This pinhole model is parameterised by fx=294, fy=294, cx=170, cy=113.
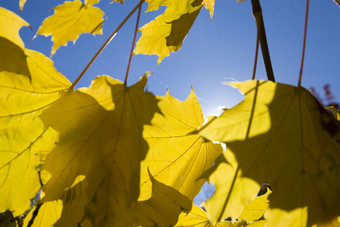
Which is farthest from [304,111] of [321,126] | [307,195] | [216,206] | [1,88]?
[1,88]

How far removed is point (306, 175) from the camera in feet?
1.81

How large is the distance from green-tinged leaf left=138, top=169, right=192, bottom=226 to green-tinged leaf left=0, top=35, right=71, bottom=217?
235 mm

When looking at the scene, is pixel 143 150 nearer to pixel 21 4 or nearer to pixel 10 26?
pixel 10 26

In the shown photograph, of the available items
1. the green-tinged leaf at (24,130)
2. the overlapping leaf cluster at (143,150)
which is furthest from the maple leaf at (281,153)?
the green-tinged leaf at (24,130)

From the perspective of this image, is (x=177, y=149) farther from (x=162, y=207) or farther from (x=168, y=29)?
(x=168, y=29)

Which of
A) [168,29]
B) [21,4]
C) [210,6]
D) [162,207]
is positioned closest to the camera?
[162,207]

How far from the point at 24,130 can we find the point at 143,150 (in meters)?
0.28

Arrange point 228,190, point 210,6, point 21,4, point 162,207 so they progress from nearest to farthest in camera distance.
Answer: point 228,190
point 162,207
point 21,4
point 210,6

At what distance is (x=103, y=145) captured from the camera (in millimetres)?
582

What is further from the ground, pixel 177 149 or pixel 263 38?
pixel 263 38

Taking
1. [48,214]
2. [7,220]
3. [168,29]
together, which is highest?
[168,29]

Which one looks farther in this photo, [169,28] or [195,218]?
[169,28]

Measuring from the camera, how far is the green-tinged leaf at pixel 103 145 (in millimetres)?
Result: 518

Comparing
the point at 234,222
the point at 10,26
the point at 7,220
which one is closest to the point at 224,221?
the point at 234,222
